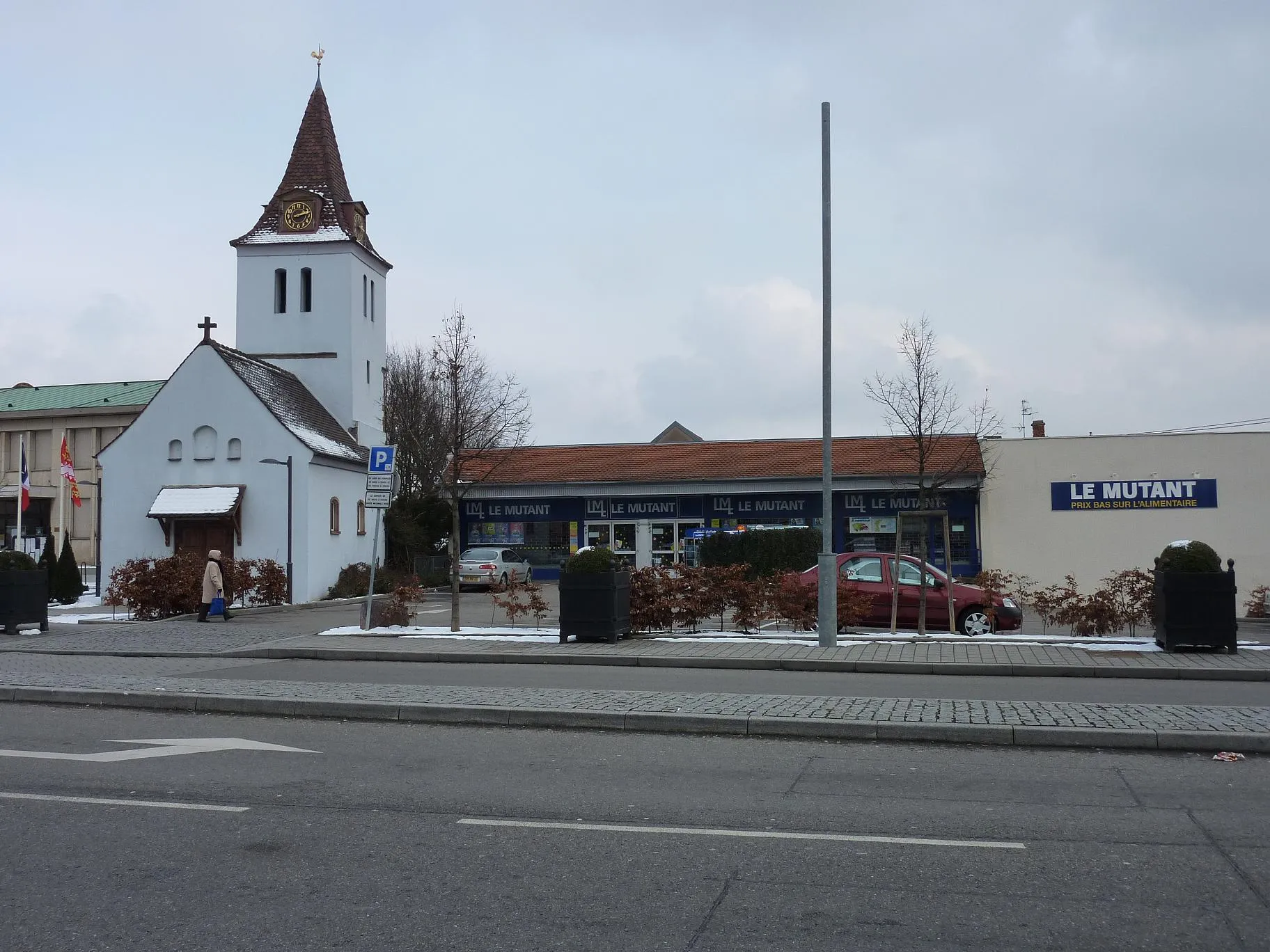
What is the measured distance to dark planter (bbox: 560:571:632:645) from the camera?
56.4ft

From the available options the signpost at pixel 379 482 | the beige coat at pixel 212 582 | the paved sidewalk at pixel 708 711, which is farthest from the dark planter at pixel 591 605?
the beige coat at pixel 212 582

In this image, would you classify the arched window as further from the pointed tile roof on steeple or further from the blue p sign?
the blue p sign

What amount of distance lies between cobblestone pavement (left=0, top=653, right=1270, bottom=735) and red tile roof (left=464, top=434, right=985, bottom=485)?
91.3ft

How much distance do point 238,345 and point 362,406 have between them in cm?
512

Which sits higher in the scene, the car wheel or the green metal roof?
the green metal roof

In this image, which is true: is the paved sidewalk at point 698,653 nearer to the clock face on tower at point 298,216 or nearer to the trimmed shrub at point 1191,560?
the trimmed shrub at point 1191,560

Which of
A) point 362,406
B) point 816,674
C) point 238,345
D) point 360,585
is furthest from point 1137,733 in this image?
point 238,345

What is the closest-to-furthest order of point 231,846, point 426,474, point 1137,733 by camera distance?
point 231,846 < point 1137,733 < point 426,474

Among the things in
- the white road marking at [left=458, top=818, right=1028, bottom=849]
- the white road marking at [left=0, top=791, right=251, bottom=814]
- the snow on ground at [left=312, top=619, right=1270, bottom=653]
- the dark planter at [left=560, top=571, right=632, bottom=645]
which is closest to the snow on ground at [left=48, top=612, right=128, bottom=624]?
the snow on ground at [left=312, top=619, right=1270, bottom=653]

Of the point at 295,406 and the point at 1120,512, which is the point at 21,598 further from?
the point at 1120,512

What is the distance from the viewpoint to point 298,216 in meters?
41.6

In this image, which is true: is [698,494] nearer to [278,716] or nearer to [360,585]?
[360,585]

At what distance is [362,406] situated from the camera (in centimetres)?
4141

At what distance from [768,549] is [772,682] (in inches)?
923
